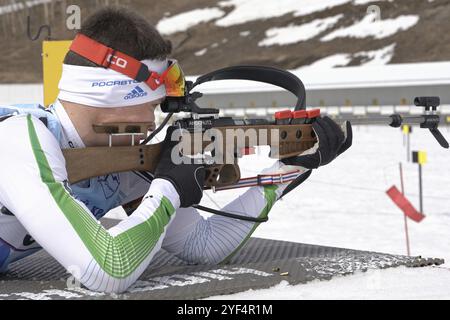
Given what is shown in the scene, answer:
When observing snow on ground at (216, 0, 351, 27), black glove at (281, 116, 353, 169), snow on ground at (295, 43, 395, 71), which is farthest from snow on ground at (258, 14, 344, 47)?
black glove at (281, 116, 353, 169)

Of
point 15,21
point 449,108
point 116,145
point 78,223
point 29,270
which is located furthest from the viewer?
point 15,21

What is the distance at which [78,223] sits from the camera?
7.05 feet

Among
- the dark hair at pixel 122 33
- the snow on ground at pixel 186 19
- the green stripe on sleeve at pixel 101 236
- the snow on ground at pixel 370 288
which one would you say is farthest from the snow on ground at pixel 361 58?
the green stripe on sleeve at pixel 101 236

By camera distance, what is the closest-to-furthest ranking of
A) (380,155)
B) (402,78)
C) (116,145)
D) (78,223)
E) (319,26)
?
(78,223) < (116,145) < (380,155) < (402,78) < (319,26)

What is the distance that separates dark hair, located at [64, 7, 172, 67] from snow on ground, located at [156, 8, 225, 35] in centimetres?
4847

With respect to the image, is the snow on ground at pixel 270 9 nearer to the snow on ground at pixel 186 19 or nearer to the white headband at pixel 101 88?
the snow on ground at pixel 186 19

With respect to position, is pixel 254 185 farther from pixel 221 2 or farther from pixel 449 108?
pixel 221 2

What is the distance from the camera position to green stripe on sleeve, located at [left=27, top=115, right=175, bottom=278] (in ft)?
7.04

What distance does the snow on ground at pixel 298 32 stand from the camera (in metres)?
47.0

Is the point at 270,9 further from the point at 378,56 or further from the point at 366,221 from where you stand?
the point at 366,221

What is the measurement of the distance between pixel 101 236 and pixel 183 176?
0.34m
